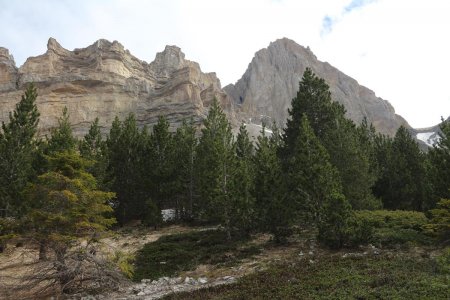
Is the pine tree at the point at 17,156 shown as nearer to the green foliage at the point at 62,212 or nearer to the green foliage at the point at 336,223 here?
the green foliage at the point at 62,212

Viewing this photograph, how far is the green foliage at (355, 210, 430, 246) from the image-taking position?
63.1 ft

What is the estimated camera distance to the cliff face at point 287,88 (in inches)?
6526

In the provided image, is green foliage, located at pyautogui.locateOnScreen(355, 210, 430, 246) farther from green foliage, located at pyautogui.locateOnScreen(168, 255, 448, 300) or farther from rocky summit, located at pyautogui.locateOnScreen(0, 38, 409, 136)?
rocky summit, located at pyautogui.locateOnScreen(0, 38, 409, 136)

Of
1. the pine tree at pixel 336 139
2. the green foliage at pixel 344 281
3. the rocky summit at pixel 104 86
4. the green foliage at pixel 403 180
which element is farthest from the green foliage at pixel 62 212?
the rocky summit at pixel 104 86

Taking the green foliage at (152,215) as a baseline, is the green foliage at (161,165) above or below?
above

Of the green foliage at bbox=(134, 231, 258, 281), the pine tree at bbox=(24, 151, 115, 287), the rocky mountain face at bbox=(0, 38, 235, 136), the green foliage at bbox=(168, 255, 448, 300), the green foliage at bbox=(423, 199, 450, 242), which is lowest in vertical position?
the green foliage at bbox=(134, 231, 258, 281)

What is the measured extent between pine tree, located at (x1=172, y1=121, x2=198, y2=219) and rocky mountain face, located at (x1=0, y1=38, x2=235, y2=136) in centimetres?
5544

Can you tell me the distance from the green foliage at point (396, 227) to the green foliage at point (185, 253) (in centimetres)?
658

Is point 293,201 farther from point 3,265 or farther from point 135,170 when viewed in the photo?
point 135,170

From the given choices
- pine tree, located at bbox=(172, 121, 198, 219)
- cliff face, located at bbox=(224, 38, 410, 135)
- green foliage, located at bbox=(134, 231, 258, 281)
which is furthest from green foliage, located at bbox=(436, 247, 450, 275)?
cliff face, located at bbox=(224, 38, 410, 135)

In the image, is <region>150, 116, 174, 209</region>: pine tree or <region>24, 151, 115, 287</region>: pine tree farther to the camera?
<region>150, 116, 174, 209</region>: pine tree

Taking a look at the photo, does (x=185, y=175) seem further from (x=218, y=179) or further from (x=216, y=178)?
(x=218, y=179)

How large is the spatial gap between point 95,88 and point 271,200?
292 feet

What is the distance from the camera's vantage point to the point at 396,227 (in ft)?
70.6
